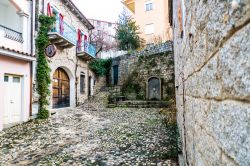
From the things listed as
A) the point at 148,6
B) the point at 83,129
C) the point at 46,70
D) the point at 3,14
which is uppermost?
the point at 148,6

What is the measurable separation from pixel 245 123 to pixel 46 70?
1150cm

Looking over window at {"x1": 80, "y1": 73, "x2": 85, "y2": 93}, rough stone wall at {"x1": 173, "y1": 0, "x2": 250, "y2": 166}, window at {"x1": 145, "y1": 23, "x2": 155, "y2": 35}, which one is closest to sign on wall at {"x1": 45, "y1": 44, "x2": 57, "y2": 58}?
window at {"x1": 80, "y1": 73, "x2": 85, "y2": 93}

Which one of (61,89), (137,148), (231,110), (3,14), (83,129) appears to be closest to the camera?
(231,110)

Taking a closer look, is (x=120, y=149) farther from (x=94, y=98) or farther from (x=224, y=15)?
(x=94, y=98)

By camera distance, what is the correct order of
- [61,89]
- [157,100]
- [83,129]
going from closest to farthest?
[83,129]
[61,89]
[157,100]

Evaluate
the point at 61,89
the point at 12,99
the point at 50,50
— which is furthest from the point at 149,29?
the point at 12,99

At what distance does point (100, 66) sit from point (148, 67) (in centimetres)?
534

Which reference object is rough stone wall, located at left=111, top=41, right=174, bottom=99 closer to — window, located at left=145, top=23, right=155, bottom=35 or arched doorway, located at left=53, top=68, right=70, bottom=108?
arched doorway, located at left=53, top=68, right=70, bottom=108

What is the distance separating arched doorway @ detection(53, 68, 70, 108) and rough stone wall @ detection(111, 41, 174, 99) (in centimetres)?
573

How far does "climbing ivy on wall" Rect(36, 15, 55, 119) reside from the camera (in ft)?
35.9

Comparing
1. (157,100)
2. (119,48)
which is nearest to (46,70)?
(157,100)

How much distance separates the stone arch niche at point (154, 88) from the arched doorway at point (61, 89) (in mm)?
6369

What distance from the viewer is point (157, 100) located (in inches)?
657

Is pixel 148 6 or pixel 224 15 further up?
pixel 148 6
